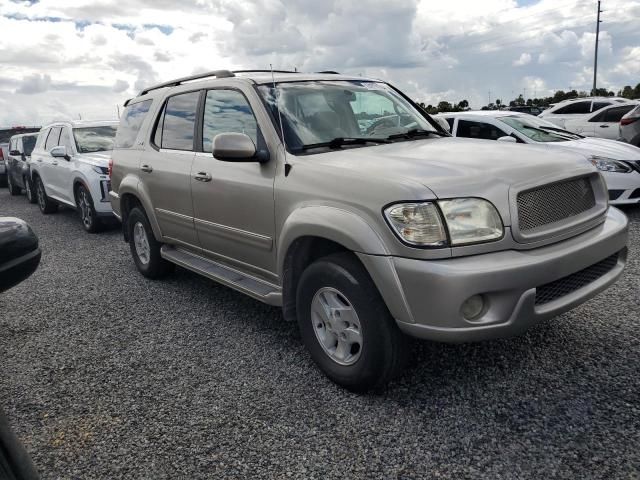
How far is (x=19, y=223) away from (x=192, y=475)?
5.51 ft

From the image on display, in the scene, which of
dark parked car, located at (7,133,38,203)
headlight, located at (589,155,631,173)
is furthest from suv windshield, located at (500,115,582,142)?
dark parked car, located at (7,133,38,203)

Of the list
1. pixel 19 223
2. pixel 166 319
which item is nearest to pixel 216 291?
pixel 166 319

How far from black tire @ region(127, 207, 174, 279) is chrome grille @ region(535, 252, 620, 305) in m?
3.72

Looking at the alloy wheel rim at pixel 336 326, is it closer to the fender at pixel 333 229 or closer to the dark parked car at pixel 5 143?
the fender at pixel 333 229

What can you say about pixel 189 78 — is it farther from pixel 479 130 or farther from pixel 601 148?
pixel 601 148

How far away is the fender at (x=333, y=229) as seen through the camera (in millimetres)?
2754

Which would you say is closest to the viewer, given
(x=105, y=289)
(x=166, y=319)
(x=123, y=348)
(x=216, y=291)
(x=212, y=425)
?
(x=212, y=425)

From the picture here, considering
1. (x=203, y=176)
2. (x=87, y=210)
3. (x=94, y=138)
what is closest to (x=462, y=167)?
(x=203, y=176)

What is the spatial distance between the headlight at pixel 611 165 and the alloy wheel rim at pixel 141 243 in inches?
218

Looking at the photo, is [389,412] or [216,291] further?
[216,291]


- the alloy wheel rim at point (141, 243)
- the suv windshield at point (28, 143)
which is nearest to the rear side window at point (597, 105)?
the alloy wheel rim at point (141, 243)

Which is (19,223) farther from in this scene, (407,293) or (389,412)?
(389,412)

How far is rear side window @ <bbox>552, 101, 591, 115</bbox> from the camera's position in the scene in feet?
47.1

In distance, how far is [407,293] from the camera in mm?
2656
